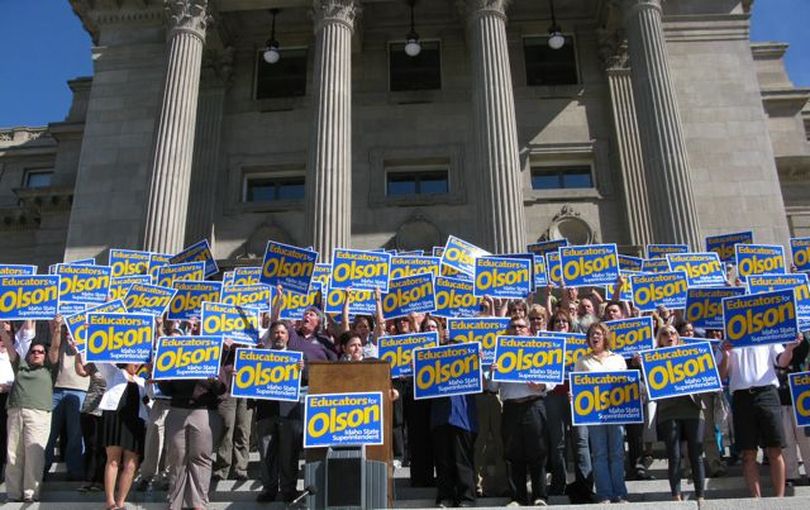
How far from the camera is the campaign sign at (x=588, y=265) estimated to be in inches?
596

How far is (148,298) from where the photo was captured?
14195 mm

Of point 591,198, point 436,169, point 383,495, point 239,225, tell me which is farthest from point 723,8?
point 383,495

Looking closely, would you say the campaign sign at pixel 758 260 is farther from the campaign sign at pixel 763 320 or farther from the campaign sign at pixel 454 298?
the campaign sign at pixel 454 298

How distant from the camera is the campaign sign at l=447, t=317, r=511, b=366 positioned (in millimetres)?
12188

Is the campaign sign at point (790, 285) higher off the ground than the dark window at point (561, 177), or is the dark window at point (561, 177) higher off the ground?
the dark window at point (561, 177)

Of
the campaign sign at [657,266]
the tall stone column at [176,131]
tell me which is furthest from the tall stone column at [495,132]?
the tall stone column at [176,131]

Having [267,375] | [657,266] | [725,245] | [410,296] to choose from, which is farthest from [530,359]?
[725,245]

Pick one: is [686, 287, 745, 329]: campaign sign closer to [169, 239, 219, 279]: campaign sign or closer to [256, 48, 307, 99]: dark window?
[169, 239, 219, 279]: campaign sign

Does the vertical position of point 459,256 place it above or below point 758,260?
above

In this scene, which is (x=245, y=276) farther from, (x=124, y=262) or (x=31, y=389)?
(x=31, y=389)

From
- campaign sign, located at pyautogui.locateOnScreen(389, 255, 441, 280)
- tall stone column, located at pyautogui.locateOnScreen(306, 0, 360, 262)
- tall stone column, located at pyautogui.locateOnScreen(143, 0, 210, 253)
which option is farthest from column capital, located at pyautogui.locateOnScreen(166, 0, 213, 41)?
campaign sign, located at pyautogui.locateOnScreen(389, 255, 441, 280)

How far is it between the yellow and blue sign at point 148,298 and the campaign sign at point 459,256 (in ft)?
16.8

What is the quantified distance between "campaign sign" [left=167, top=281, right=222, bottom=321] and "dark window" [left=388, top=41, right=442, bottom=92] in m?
15.8

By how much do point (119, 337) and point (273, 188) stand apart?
Result: 17380 mm
